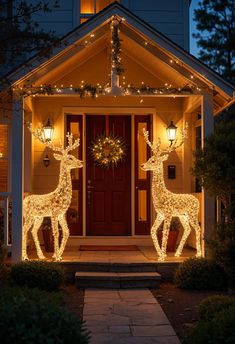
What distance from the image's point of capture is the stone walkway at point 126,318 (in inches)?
230

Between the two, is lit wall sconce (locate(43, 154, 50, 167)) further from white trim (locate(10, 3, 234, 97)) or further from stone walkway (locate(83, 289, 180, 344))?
stone walkway (locate(83, 289, 180, 344))

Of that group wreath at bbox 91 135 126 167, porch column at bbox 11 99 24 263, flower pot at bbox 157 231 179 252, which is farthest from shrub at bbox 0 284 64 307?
wreath at bbox 91 135 126 167

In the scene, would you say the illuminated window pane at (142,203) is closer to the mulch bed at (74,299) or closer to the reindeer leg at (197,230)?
the reindeer leg at (197,230)

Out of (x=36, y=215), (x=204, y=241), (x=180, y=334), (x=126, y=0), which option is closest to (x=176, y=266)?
(x=204, y=241)

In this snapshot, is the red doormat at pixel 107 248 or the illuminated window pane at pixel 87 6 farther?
the illuminated window pane at pixel 87 6

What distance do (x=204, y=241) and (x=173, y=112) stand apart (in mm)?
3315

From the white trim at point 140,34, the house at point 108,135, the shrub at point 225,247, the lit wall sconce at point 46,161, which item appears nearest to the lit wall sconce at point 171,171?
the house at point 108,135

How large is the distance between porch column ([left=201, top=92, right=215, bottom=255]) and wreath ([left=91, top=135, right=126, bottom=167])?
7.98ft

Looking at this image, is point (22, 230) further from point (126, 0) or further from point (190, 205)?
point (126, 0)

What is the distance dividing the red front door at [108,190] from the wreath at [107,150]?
0.39 ft

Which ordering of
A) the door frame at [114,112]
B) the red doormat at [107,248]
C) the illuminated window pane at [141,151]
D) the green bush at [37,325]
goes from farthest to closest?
1. the illuminated window pane at [141,151]
2. the door frame at [114,112]
3. the red doormat at [107,248]
4. the green bush at [37,325]

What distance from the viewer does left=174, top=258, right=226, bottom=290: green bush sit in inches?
335

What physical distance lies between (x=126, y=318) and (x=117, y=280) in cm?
198

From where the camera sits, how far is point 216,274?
8.56 meters
